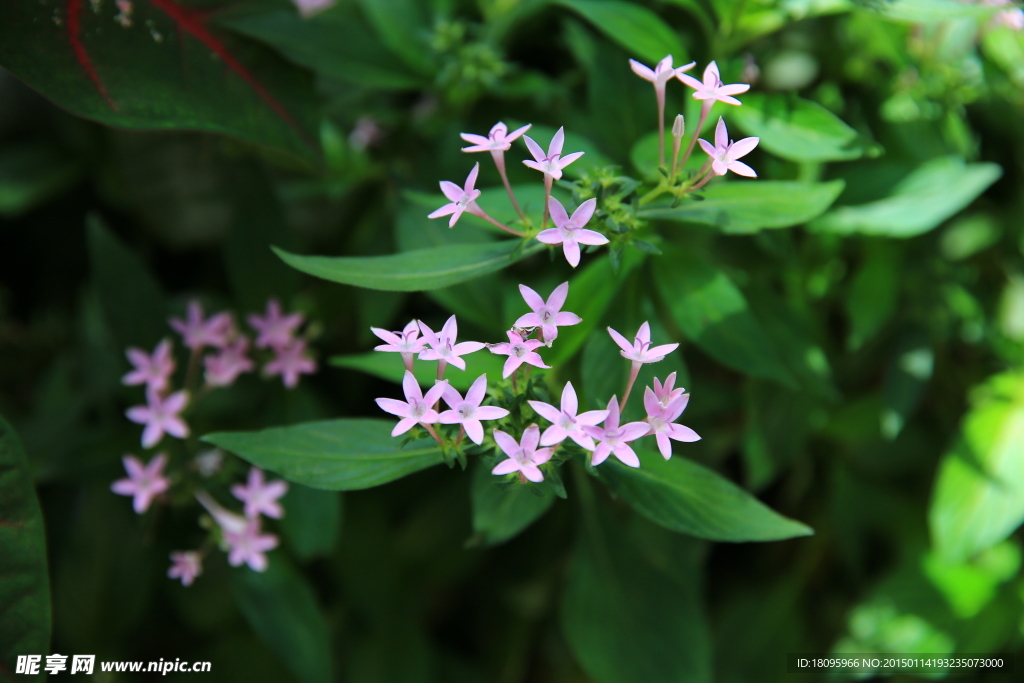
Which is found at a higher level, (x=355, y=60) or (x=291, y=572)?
(x=355, y=60)

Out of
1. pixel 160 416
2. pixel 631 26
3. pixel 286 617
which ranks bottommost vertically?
pixel 286 617

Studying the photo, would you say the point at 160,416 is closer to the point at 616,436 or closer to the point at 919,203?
the point at 616,436

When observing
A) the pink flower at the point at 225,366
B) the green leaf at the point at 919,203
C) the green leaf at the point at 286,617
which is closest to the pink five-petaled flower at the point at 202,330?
the pink flower at the point at 225,366

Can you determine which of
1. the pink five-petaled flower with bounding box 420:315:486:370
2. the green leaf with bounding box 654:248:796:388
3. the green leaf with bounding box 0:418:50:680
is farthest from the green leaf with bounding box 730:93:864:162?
the green leaf with bounding box 0:418:50:680

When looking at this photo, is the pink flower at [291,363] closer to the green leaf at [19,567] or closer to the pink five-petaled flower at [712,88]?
the green leaf at [19,567]

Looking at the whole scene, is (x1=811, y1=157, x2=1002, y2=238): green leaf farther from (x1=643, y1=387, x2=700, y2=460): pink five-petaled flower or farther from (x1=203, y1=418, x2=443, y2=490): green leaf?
(x1=203, y1=418, x2=443, y2=490): green leaf

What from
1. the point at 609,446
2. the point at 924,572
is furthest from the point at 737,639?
the point at 609,446

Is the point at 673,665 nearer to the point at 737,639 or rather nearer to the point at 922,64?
the point at 737,639

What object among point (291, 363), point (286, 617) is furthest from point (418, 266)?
point (286, 617)
